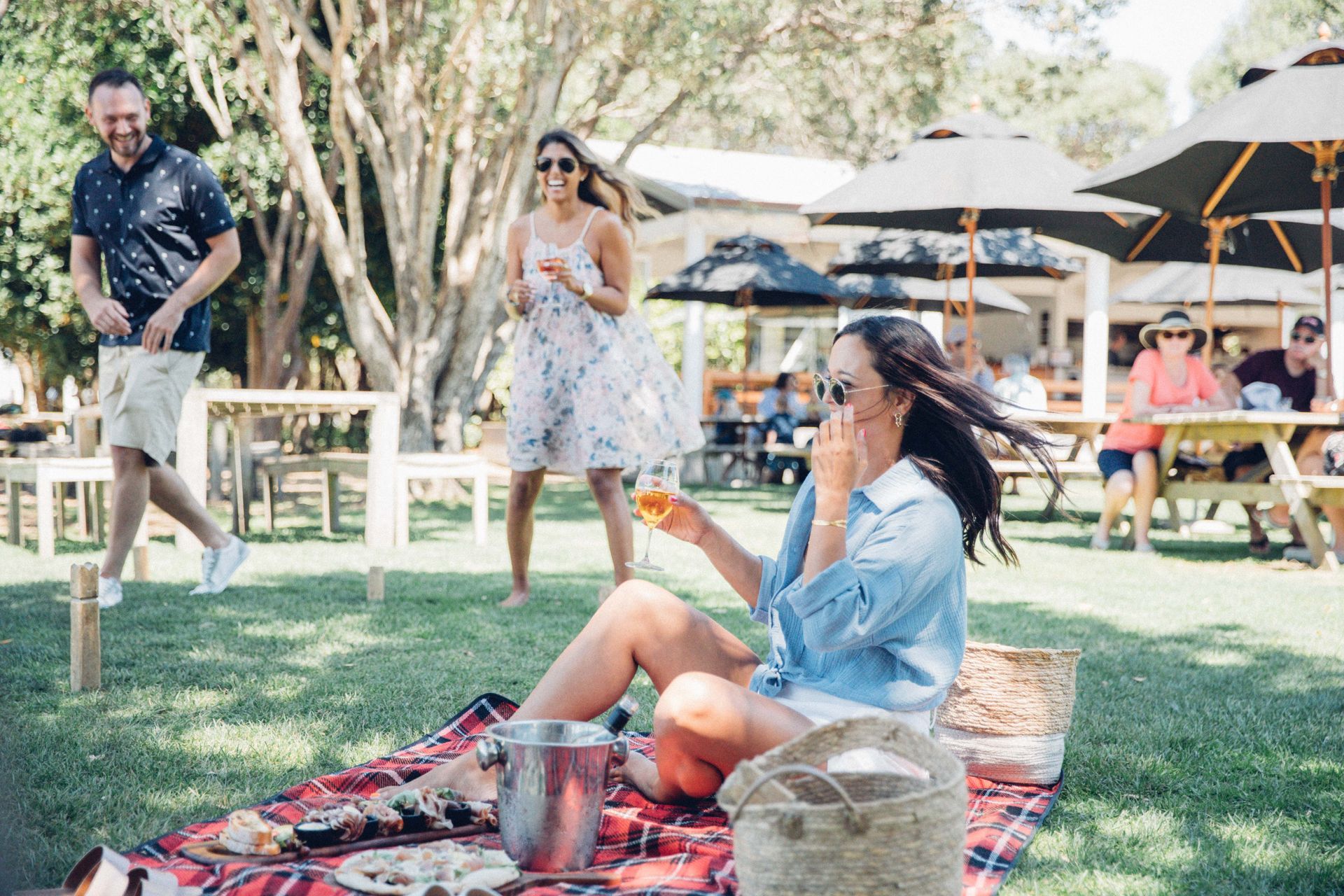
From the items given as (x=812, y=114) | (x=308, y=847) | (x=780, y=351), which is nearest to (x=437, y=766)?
(x=308, y=847)

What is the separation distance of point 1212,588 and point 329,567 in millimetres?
4943

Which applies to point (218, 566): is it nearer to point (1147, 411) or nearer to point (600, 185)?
point (600, 185)

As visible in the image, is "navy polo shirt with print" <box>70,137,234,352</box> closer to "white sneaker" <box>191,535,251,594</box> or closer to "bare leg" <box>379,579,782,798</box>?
"white sneaker" <box>191,535,251,594</box>

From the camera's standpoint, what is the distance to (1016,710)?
3145 mm

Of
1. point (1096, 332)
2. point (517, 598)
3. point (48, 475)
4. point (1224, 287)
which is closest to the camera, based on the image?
point (517, 598)

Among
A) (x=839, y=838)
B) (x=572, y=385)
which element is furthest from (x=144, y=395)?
(x=839, y=838)

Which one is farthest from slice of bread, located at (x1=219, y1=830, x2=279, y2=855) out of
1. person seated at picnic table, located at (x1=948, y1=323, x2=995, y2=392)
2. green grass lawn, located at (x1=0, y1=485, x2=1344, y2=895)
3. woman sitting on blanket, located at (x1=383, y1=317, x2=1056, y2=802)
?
person seated at picnic table, located at (x1=948, y1=323, x2=995, y2=392)

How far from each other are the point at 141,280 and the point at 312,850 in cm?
360

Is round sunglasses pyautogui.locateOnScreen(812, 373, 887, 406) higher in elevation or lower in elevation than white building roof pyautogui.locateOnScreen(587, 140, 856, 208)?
lower

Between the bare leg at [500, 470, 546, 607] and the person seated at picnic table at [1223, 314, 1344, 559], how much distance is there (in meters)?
5.50

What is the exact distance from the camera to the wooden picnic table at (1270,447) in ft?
23.8

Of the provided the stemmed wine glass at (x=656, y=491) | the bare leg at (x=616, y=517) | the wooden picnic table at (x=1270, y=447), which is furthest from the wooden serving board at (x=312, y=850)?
the wooden picnic table at (x=1270, y=447)

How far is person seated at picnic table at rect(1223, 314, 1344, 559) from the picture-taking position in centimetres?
841

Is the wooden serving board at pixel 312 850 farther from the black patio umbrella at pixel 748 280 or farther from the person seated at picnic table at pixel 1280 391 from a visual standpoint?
the black patio umbrella at pixel 748 280
